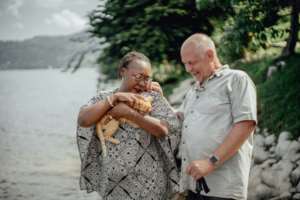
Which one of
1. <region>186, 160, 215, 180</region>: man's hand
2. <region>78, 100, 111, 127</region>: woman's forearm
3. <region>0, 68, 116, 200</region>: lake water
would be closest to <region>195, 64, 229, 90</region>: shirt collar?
<region>186, 160, 215, 180</region>: man's hand

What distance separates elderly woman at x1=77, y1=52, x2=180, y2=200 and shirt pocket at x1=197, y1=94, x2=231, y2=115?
9.8 inches

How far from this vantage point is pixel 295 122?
747 centimetres

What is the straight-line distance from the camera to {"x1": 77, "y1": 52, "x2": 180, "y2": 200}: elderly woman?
319 centimetres

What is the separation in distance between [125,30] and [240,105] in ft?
43.7

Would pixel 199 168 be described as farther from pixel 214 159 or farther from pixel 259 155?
pixel 259 155

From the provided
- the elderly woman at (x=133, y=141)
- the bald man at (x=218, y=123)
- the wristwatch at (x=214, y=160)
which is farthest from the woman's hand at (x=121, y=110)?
the wristwatch at (x=214, y=160)

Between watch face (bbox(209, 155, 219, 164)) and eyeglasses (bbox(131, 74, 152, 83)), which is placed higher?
eyeglasses (bbox(131, 74, 152, 83))

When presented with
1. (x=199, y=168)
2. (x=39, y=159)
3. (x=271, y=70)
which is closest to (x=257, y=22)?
(x=271, y=70)

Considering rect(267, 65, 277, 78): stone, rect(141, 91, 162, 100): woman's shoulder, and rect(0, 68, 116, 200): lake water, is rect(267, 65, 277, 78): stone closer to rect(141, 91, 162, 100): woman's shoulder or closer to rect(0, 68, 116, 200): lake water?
rect(0, 68, 116, 200): lake water

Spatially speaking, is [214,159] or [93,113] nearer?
[214,159]

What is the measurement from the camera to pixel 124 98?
124 inches

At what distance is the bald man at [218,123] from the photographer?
3.03 meters

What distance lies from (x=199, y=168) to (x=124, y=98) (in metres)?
0.64

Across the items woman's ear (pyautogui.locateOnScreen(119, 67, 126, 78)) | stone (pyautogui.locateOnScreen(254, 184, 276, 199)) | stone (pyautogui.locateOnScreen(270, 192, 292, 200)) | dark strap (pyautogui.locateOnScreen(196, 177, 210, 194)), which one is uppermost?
woman's ear (pyautogui.locateOnScreen(119, 67, 126, 78))
